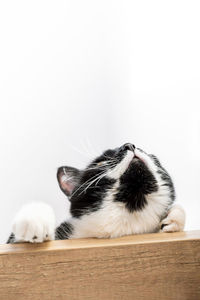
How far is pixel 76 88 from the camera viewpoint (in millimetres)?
1904

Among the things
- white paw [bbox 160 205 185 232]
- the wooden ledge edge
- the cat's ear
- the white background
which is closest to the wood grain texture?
the wooden ledge edge

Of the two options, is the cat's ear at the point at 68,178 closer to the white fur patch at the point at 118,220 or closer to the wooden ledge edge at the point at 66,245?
the white fur patch at the point at 118,220

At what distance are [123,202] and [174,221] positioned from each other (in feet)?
0.49

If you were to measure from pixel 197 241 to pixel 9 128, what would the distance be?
1.27m

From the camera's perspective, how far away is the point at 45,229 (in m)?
0.76

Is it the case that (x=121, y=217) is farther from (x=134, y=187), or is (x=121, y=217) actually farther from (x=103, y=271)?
(x=103, y=271)

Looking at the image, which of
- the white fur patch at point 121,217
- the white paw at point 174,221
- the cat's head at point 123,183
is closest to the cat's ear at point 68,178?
the cat's head at point 123,183

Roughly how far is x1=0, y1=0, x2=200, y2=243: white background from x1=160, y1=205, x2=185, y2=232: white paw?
44 cm

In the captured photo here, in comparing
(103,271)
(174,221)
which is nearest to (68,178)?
(174,221)

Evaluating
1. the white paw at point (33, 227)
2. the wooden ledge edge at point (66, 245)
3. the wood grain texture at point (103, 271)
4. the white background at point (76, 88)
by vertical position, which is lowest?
the wood grain texture at point (103, 271)

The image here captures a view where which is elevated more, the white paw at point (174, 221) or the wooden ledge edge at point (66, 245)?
the wooden ledge edge at point (66, 245)

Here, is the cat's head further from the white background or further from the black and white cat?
the white background

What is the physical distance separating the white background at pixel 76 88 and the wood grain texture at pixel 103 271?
751mm

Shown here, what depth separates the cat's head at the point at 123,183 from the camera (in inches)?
38.8
